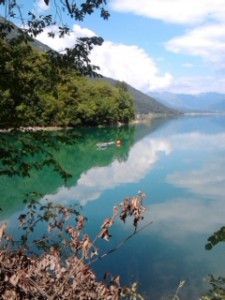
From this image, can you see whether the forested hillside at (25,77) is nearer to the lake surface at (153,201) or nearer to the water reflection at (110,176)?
the lake surface at (153,201)

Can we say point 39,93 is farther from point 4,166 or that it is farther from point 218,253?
point 218,253

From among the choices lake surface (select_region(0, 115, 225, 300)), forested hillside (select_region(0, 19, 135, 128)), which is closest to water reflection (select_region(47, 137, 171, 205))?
lake surface (select_region(0, 115, 225, 300))

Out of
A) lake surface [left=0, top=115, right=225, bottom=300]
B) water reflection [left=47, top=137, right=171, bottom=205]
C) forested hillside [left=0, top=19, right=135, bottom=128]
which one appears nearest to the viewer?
forested hillside [left=0, top=19, right=135, bottom=128]

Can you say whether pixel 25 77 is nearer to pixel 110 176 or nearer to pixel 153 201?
pixel 153 201

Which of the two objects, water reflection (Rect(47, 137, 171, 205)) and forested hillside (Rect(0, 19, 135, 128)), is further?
water reflection (Rect(47, 137, 171, 205))

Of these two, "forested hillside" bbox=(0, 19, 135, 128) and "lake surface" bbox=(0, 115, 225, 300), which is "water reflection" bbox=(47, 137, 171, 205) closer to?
"lake surface" bbox=(0, 115, 225, 300)

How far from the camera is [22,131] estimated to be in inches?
210

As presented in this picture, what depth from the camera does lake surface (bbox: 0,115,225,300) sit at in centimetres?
1373

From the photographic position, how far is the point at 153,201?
24859 millimetres

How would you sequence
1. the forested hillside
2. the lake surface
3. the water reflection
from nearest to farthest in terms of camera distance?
1. the forested hillside
2. the lake surface
3. the water reflection

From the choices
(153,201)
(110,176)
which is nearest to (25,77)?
(153,201)

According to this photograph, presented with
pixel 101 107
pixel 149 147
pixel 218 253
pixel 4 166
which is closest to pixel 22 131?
pixel 4 166

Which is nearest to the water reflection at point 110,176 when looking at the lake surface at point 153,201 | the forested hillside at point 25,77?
the lake surface at point 153,201

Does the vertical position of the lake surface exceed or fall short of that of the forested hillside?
it falls short
